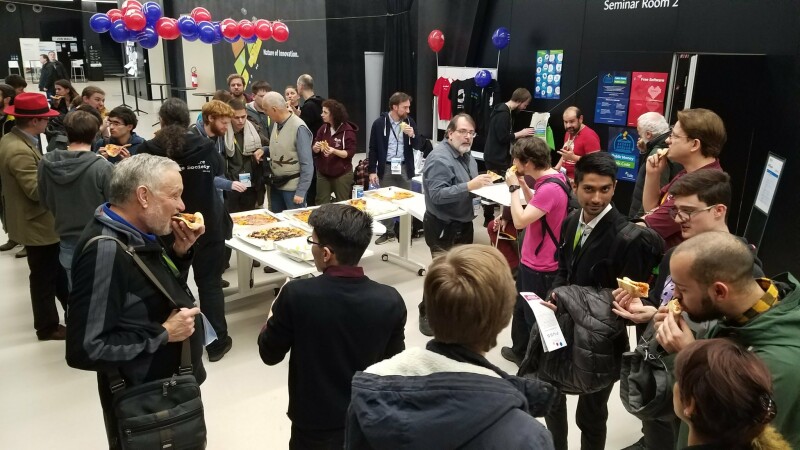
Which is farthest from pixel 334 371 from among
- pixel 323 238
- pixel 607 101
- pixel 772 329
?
pixel 607 101

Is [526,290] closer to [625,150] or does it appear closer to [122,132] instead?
[122,132]

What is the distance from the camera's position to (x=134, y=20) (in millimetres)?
7141

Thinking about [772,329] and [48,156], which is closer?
[772,329]

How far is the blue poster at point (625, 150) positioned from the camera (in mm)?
6637

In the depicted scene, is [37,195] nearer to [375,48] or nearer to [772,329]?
[772,329]

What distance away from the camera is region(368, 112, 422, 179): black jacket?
5852 millimetres

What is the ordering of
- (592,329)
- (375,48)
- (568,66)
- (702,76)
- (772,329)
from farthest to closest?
(375,48)
(568,66)
(702,76)
(592,329)
(772,329)

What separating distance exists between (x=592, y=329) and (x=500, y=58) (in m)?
6.86

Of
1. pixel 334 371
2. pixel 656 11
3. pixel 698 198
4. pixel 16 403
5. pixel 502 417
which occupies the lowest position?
pixel 16 403

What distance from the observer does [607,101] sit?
6.87 m

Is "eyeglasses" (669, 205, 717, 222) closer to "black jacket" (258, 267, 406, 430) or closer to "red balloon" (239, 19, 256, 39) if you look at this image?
"black jacket" (258, 267, 406, 430)

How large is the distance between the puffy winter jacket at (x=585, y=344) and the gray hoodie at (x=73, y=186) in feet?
8.90

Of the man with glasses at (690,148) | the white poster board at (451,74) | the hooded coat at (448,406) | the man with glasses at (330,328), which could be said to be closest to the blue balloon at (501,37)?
the white poster board at (451,74)

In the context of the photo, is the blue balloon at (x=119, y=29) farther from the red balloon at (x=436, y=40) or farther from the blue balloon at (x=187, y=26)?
the red balloon at (x=436, y=40)
